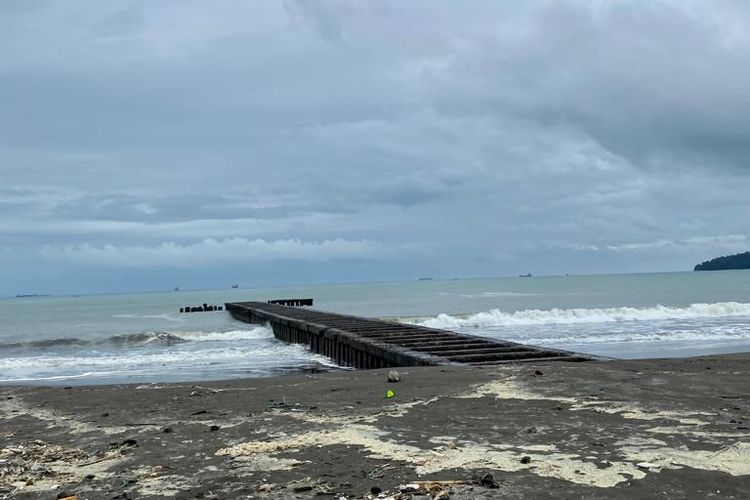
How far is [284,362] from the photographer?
69.3ft

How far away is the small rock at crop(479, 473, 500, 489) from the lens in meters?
4.59

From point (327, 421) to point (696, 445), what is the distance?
3737mm

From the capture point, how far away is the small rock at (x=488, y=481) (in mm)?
4586

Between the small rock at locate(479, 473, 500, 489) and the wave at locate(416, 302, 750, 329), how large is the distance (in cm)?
3225

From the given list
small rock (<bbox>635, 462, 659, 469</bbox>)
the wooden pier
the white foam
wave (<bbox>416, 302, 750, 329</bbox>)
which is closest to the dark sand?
small rock (<bbox>635, 462, 659, 469</bbox>)

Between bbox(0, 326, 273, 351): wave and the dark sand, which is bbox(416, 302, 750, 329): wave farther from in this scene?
the dark sand

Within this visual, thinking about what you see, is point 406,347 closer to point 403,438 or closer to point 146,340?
point 403,438

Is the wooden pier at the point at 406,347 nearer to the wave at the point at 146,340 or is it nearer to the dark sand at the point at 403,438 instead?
the dark sand at the point at 403,438

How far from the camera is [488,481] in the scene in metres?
4.65

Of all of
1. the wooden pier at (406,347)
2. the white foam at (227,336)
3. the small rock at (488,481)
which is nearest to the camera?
the small rock at (488,481)

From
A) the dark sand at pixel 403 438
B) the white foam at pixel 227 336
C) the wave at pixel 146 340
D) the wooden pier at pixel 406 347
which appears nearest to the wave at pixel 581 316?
the white foam at pixel 227 336

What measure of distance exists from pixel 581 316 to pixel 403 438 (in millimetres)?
36066

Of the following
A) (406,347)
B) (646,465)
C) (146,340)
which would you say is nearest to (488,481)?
(646,465)

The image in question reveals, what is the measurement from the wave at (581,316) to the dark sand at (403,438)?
27.6 meters
